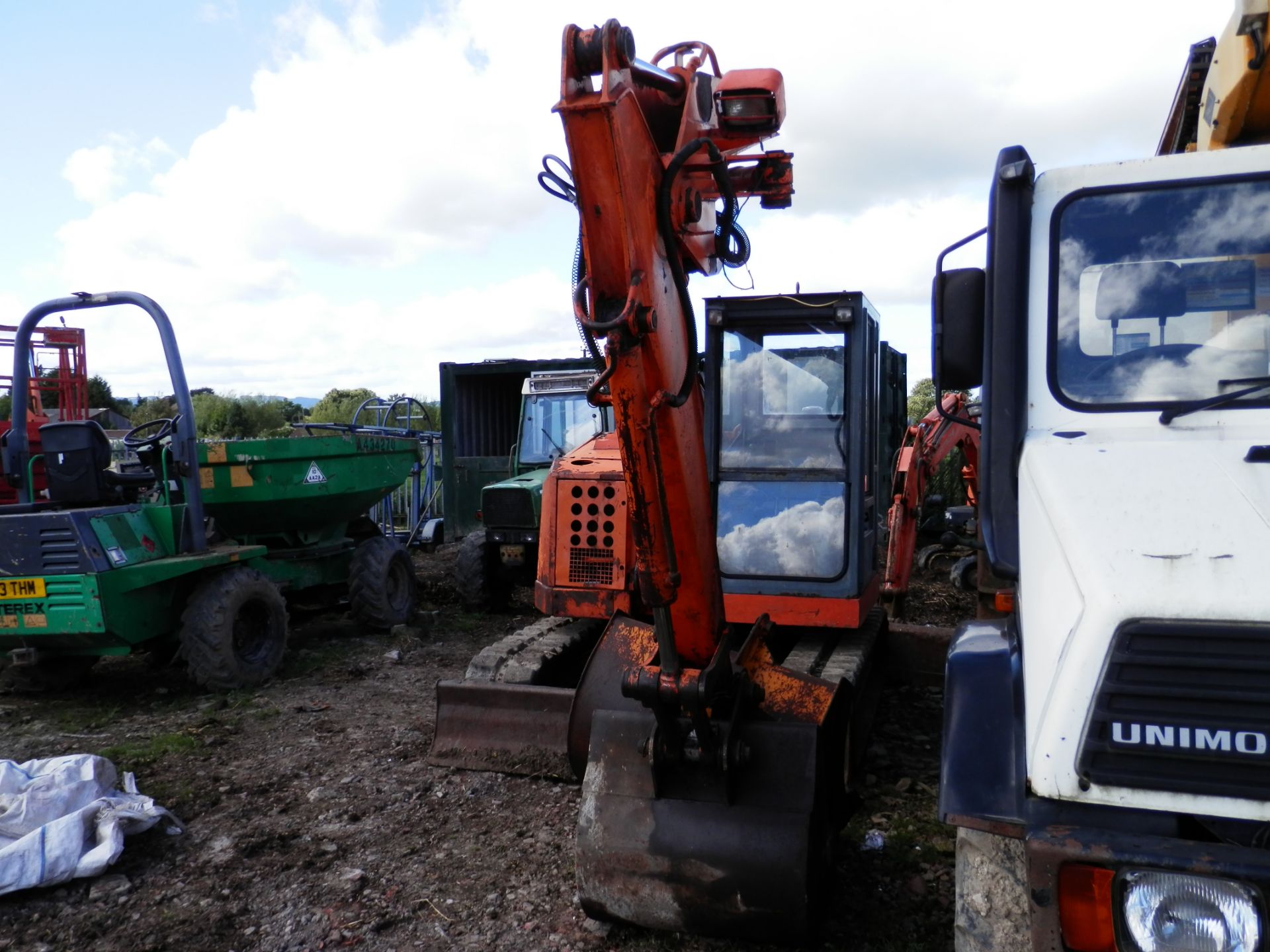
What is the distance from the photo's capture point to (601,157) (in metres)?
2.52

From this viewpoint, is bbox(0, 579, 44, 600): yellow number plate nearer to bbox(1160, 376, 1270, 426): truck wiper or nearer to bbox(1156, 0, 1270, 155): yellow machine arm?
bbox(1160, 376, 1270, 426): truck wiper

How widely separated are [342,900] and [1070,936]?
2.67m

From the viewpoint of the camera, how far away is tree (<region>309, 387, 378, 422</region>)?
1040 inches

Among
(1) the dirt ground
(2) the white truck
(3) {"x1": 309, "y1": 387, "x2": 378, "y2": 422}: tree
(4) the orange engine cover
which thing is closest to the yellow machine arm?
(2) the white truck

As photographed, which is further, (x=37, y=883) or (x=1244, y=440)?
(x=37, y=883)

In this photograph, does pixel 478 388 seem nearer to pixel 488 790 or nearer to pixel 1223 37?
pixel 488 790

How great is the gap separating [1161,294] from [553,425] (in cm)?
718

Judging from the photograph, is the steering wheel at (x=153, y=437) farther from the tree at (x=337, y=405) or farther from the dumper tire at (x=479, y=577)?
the tree at (x=337, y=405)

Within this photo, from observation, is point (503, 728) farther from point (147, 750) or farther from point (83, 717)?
point (83, 717)

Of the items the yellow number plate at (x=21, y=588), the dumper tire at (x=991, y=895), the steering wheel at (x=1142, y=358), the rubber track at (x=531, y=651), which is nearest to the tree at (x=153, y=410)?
the yellow number plate at (x=21, y=588)

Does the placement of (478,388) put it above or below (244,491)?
above

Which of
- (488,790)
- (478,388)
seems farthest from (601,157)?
(478,388)

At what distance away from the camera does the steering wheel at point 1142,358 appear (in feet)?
7.84

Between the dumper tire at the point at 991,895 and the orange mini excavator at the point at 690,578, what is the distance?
0.84m
